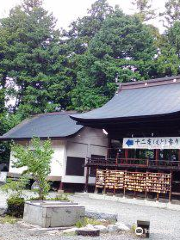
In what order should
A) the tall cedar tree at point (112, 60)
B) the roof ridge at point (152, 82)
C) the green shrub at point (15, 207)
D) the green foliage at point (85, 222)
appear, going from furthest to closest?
the tall cedar tree at point (112, 60) → the roof ridge at point (152, 82) → the green shrub at point (15, 207) → the green foliage at point (85, 222)

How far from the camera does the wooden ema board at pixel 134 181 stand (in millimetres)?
16656

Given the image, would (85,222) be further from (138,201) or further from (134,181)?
(134,181)

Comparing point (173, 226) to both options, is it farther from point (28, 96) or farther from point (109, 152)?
point (28, 96)

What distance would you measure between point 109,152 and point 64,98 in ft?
36.6

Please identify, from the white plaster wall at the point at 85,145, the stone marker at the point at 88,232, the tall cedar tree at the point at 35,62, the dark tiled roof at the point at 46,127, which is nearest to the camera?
the stone marker at the point at 88,232

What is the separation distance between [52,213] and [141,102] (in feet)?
42.8

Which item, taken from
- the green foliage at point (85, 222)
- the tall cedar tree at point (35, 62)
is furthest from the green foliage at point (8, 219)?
the tall cedar tree at point (35, 62)

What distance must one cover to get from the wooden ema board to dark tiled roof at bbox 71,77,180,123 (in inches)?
108

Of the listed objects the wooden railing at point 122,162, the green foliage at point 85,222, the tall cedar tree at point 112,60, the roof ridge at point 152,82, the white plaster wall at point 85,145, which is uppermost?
the tall cedar tree at point 112,60

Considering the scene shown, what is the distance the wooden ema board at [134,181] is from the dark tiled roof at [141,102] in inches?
108

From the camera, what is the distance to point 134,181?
1769 cm

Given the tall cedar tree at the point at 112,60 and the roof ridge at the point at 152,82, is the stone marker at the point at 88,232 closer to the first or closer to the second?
the roof ridge at the point at 152,82

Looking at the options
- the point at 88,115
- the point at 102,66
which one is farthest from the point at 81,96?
the point at 88,115

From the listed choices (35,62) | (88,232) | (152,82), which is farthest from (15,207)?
(35,62)
